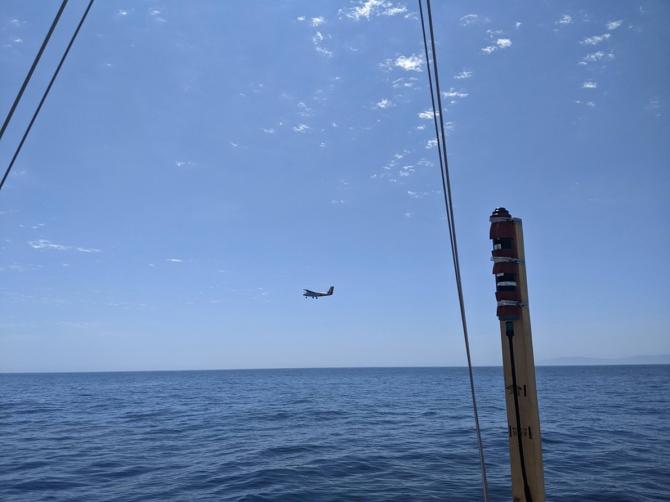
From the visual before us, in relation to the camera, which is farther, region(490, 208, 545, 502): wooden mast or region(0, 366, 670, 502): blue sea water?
region(0, 366, 670, 502): blue sea water

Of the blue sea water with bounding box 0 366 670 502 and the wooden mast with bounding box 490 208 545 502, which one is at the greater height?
the wooden mast with bounding box 490 208 545 502

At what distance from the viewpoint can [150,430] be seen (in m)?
33.9

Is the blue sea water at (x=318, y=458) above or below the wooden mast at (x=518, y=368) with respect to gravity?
below

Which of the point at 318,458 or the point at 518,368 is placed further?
the point at 318,458

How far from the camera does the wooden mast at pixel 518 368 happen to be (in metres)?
4.84

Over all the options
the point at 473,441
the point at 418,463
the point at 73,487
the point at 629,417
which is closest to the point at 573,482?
the point at 418,463

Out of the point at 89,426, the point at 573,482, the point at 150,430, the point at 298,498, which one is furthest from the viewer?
the point at 89,426

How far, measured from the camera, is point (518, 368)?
16.1ft

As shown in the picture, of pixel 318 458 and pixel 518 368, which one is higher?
pixel 518 368

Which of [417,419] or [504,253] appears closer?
[504,253]

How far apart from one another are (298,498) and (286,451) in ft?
27.9

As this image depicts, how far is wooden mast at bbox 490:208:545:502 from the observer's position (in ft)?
15.9

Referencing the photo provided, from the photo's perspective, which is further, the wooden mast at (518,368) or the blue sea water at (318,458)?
the blue sea water at (318,458)

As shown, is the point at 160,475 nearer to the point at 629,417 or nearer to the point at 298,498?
the point at 298,498
